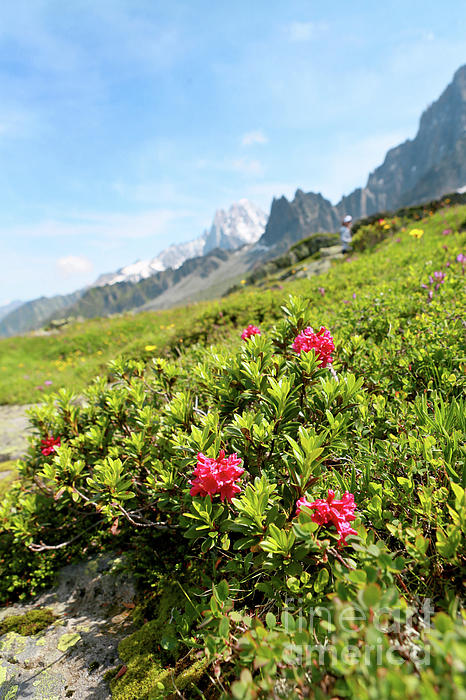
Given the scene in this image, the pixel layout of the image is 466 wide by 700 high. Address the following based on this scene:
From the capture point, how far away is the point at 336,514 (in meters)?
1.38

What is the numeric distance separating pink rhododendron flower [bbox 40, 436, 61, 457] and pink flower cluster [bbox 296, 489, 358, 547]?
2592 millimetres

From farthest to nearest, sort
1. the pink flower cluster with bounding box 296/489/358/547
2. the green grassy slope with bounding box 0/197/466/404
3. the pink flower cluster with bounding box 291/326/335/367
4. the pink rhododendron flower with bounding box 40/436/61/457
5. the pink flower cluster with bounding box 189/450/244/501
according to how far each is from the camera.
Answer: the green grassy slope with bounding box 0/197/466/404
the pink rhododendron flower with bounding box 40/436/61/457
the pink flower cluster with bounding box 291/326/335/367
the pink flower cluster with bounding box 189/450/244/501
the pink flower cluster with bounding box 296/489/358/547

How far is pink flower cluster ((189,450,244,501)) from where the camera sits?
5.26ft

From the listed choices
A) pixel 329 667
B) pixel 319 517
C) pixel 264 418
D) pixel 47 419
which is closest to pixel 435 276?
pixel 264 418

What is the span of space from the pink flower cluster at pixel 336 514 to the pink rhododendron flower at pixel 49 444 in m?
2.59

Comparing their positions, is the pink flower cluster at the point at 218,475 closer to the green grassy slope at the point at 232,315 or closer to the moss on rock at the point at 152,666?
the moss on rock at the point at 152,666

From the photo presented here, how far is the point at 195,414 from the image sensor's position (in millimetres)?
2637

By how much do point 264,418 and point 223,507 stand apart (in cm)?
55

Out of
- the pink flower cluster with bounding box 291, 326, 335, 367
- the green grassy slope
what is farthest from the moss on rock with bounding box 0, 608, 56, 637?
the green grassy slope

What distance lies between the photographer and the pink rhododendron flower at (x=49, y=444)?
297cm

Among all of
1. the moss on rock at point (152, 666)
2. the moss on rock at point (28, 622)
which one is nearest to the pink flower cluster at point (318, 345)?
the moss on rock at point (152, 666)

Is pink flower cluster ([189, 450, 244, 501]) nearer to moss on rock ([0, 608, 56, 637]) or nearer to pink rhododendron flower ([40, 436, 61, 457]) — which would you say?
moss on rock ([0, 608, 56, 637])

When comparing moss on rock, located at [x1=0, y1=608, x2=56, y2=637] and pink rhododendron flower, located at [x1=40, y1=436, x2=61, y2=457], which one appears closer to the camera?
moss on rock, located at [x1=0, y1=608, x2=56, y2=637]

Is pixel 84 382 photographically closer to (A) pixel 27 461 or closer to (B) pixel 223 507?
(A) pixel 27 461
